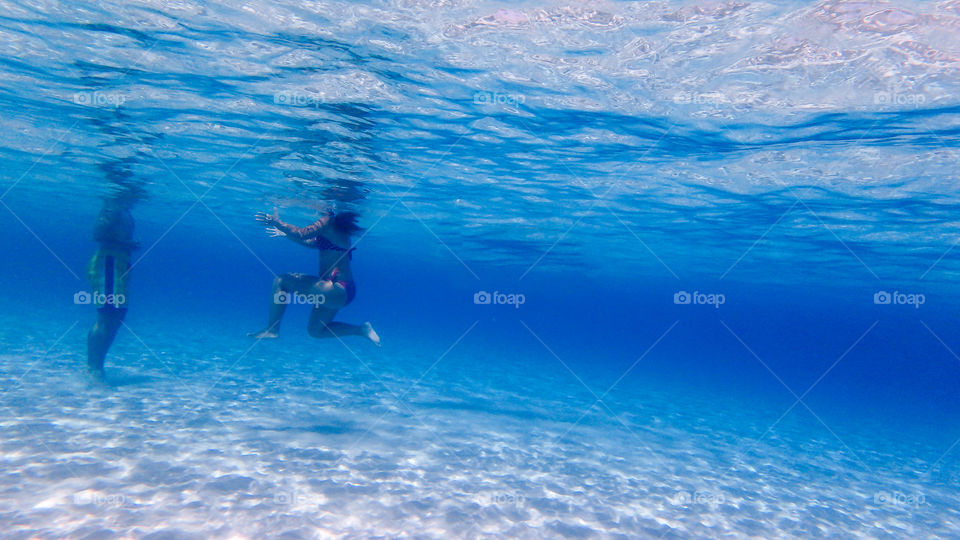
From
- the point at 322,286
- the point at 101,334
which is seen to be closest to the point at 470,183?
the point at 322,286

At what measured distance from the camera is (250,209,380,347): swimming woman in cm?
1061

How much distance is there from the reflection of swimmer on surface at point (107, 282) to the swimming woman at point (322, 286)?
5.75 m

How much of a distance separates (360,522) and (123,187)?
93.5ft

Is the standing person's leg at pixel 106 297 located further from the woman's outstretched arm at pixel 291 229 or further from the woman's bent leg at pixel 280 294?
the woman's bent leg at pixel 280 294

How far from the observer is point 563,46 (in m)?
9.55

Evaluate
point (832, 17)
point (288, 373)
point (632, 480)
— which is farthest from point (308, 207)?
point (832, 17)

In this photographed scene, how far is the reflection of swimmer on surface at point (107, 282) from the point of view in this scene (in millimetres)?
13547

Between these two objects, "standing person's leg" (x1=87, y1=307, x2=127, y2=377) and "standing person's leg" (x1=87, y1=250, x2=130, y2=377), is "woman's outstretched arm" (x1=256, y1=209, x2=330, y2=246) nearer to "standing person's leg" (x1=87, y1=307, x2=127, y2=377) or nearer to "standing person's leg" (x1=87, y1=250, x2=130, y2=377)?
"standing person's leg" (x1=87, y1=250, x2=130, y2=377)

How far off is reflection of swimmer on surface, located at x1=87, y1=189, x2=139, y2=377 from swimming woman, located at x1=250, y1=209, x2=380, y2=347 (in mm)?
5749

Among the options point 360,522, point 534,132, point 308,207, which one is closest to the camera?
point 360,522

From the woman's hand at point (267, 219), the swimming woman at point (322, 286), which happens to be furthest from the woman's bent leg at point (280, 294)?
the woman's hand at point (267, 219)

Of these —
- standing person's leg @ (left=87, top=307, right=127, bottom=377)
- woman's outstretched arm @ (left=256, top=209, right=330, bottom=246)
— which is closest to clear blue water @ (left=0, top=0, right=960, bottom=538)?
standing person's leg @ (left=87, top=307, right=127, bottom=377)

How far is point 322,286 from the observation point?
1113 cm

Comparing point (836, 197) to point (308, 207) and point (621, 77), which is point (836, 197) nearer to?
point (621, 77)
